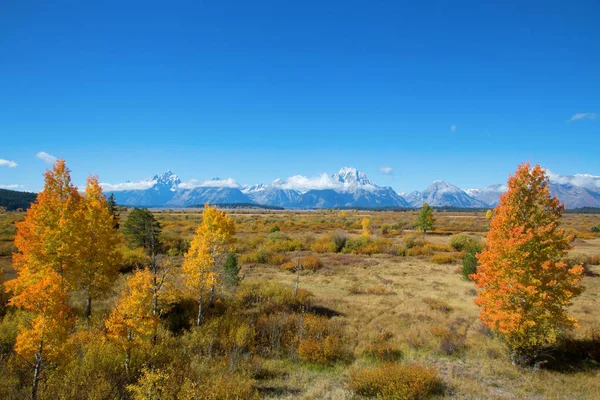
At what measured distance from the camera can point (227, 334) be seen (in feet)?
62.6

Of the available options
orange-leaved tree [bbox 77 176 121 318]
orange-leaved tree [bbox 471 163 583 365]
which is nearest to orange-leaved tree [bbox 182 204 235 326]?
orange-leaved tree [bbox 77 176 121 318]

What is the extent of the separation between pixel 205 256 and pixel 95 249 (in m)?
6.52

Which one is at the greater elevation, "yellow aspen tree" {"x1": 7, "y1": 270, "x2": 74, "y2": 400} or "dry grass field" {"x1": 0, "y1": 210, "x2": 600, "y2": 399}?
"yellow aspen tree" {"x1": 7, "y1": 270, "x2": 74, "y2": 400}

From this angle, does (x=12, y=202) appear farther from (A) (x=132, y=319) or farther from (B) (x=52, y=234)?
(A) (x=132, y=319)

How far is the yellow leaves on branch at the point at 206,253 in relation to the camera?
2019cm

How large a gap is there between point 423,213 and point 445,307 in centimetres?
5559

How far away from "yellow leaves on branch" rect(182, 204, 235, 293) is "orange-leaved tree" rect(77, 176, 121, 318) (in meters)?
4.66

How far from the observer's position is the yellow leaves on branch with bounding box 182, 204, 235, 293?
2019cm

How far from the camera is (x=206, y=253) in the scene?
20672 mm

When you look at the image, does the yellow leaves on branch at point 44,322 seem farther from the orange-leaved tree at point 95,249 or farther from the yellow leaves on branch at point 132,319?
the orange-leaved tree at point 95,249

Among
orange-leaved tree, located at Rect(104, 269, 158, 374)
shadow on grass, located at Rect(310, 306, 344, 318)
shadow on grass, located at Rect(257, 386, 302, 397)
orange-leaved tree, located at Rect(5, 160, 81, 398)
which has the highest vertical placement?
orange-leaved tree, located at Rect(5, 160, 81, 398)

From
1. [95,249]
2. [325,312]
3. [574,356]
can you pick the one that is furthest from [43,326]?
[574,356]

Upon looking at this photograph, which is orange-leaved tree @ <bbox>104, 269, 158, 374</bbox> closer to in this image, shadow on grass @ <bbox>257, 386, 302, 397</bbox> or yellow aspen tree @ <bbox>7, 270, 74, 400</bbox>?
yellow aspen tree @ <bbox>7, 270, 74, 400</bbox>

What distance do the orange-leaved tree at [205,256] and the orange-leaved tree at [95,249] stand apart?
4657 mm
